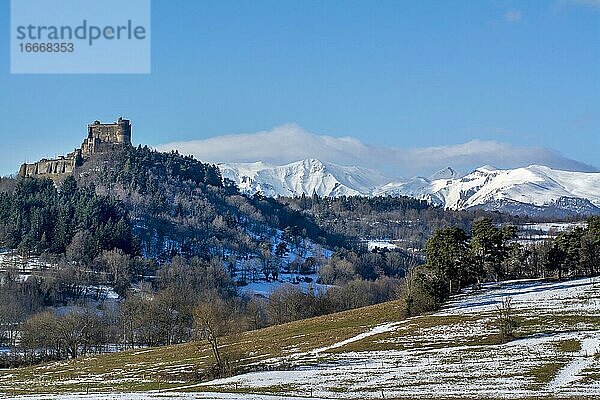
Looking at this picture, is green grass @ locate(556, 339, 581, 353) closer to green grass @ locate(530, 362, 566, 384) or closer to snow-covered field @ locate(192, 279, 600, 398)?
snow-covered field @ locate(192, 279, 600, 398)

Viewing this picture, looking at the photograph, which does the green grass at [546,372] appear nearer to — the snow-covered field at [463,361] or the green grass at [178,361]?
the snow-covered field at [463,361]

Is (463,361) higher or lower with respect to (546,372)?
lower

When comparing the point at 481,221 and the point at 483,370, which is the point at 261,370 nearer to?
the point at 483,370

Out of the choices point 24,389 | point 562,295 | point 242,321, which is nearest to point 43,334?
point 242,321

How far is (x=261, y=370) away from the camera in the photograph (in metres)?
73.1

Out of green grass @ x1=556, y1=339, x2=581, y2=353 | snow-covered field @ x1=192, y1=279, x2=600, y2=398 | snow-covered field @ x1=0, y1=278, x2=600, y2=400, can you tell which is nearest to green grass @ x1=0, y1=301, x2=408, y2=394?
snow-covered field @ x1=0, y1=278, x2=600, y2=400

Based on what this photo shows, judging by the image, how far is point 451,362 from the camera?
69000 millimetres

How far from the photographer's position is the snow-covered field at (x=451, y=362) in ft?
181

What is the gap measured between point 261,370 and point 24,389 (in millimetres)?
21629

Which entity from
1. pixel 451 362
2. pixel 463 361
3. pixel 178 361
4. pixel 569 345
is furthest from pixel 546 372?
pixel 178 361

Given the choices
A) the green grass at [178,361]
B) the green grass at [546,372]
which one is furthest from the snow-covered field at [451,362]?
the green grass at [178,361]

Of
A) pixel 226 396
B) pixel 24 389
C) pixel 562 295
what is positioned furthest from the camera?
pixel 562 295

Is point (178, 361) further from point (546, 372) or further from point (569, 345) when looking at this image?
point (546, 372)

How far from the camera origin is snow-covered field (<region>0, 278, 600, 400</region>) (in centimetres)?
5531
